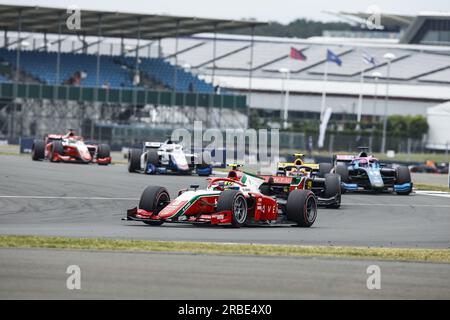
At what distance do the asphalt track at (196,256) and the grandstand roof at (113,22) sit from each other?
99.6 ft

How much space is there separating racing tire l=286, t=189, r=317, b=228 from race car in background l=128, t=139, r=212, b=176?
1727 cm

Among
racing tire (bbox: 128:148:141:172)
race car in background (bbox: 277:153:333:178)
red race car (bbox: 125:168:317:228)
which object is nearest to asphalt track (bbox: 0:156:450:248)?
red race car (bbox: 125:168:317:228)

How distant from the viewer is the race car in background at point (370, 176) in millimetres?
33156

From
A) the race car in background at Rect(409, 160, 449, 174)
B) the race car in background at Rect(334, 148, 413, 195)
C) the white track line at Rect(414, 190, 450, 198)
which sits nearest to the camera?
the race car in background at Rect(334, 148, 413, 195)

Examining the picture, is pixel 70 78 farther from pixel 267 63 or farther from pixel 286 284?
pixel 286 284

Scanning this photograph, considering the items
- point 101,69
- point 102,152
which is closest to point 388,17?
point 101,69

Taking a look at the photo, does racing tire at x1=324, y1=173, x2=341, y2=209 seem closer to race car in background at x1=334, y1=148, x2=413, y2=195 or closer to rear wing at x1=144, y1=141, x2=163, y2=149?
race car in background at x1=334, y1=148, x2=413, y2=195

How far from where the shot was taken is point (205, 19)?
63812mm

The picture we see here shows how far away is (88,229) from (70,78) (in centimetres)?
5311

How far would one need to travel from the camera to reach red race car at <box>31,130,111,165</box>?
44.3 meters

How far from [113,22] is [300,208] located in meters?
47.8

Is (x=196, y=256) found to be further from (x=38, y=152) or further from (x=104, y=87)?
(x=104, y=87)

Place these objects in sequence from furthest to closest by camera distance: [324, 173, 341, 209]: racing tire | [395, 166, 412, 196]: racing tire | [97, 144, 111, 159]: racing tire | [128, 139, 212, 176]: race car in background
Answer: [97, 144, 111, 159]: racing tire → [128, 139, 212, 176]: race car in background → [395, 166, 412, 196]: racing tire → [324, 173, 341, 209]: racing tire

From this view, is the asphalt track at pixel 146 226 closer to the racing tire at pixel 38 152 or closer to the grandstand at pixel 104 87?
the racing tire at pixel 38 152
